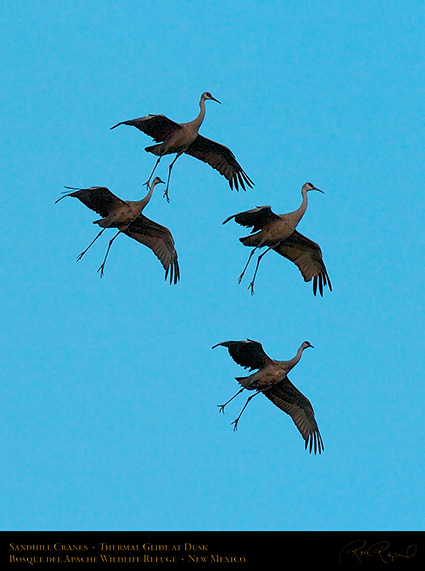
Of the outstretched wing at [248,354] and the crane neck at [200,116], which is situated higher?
the crane neck at [200,116]

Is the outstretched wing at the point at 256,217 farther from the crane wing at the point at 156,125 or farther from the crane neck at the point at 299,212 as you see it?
the crane wing at the point at 156,125

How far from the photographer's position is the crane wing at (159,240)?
35.4 m

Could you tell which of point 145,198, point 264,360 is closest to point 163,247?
point 145,198

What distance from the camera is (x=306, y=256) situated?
36.0 m

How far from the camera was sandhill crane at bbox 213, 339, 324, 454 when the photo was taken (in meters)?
32.7

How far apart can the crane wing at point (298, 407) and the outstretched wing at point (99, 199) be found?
4.95 metres

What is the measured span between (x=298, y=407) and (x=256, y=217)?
13.6 feet

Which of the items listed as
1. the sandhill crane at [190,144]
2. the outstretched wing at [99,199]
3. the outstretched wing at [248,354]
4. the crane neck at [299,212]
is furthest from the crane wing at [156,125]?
the outstretched wing at [248,354]
